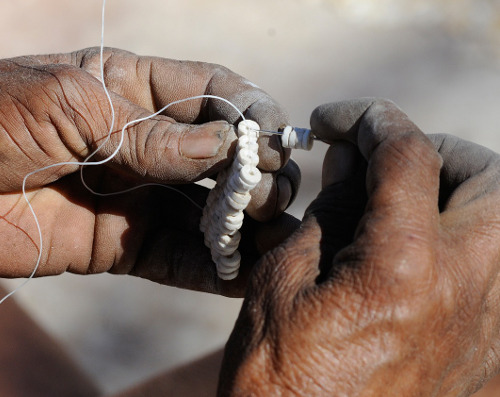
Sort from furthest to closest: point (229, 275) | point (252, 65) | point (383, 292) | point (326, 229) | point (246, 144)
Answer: point (252, 65), point (229, 275), point (246, 144), point (326, 229), point (383, 292)

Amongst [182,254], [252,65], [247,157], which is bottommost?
[182,254]

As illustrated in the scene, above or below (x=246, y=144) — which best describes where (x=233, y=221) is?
below

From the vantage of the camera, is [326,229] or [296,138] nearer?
[326,229]

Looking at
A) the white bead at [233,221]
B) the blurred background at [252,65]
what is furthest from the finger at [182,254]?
the blurred background at [252,65]

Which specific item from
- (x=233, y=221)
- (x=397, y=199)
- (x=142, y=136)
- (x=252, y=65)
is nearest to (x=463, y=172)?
(x=397, y=199)

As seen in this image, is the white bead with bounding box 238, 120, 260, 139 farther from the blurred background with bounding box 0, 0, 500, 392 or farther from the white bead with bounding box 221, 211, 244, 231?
the blurred background with bounding box 0, 0, 500, 392

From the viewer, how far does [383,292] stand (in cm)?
55

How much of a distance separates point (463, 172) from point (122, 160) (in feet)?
1.43

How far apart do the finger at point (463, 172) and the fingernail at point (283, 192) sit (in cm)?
21

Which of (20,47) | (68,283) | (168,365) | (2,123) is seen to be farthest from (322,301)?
(20,47)

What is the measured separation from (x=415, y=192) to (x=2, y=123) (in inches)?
21.3

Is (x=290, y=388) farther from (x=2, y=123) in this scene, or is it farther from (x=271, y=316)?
(x=2, y=123)

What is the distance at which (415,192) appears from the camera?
0.59m

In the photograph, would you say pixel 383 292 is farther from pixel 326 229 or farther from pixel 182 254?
pixel 182 254
